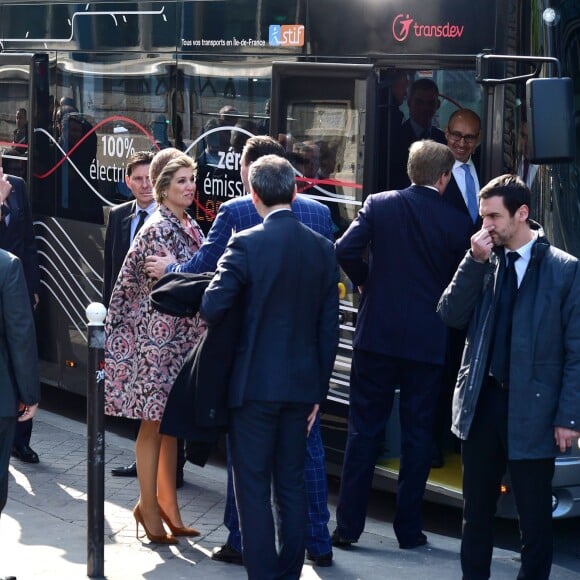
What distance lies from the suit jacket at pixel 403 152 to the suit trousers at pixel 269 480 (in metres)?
1.87

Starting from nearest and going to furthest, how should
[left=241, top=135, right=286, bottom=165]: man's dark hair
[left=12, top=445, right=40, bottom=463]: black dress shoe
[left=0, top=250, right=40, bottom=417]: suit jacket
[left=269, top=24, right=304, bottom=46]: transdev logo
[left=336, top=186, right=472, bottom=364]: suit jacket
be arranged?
[left=0, top=250, right=40, bottom=417]: suit jacket → [left=241, top=135, right=286, bottom=165]: man's dark hair → [left=336, top=186, right=472, bottom=364]: suit jacket → [left=269, top=24, right=304, bottom=46]: transdev logo → [left=12, top=445, right=40, bottom=463]: black dress shoe

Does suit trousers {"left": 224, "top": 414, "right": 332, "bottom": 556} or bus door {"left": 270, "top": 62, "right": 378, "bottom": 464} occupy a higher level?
bus door {"left": 270, "top": 62, "right": 378, "bottom": 464}

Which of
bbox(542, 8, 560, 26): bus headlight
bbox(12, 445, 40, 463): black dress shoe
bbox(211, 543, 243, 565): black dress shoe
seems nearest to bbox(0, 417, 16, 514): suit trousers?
bbox(211, 543, 243, 565): black dress shoe

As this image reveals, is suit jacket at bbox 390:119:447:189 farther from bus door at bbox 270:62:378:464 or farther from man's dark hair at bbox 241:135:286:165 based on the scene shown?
man's dark hair at bbox 241:135:286:165

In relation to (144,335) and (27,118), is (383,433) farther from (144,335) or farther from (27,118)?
(27,118)

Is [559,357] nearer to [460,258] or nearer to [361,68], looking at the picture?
[460,258]

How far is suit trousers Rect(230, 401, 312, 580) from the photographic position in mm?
5676

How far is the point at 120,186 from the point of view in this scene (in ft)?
30.2

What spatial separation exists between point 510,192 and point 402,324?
133 centimetres

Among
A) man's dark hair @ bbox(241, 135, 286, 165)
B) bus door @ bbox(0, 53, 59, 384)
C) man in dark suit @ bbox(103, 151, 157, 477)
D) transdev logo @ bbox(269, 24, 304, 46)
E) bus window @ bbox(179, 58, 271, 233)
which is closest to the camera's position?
man's dark hair @ bbox(241, 135, 286, 165)

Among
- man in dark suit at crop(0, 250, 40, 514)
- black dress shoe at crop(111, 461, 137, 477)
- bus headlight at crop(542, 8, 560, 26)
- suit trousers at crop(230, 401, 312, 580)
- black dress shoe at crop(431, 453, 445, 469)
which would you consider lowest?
black dress shoe at crop(111, 461, 137, 477)

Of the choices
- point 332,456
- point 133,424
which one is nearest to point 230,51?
point 332,456

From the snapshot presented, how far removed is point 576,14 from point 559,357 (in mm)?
1861

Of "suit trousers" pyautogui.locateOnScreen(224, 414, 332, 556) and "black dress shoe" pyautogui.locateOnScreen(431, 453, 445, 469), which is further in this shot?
"black dress shoe" pyautogui.locateOnScreen(431, 453, 445, 469)
